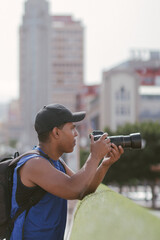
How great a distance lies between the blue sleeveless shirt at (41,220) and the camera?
335 centimetres

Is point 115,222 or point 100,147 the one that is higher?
point 100,147

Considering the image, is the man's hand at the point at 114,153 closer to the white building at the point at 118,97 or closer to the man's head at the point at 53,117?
the man's head at the point at 53,117

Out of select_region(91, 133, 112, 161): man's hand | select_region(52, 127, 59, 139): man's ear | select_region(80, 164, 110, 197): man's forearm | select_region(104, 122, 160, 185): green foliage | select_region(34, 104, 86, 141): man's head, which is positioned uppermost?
select_region(34, 104, 86, 141): man's head

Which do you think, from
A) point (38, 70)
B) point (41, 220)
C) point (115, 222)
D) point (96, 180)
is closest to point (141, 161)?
point (96, 180)

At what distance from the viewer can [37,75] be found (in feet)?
613

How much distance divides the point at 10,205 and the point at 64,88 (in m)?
194

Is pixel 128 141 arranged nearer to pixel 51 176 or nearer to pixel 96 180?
pixel 96 180

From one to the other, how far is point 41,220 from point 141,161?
52.9 meters

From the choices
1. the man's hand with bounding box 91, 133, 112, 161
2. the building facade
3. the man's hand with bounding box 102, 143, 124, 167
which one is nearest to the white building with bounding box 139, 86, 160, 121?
the building facade

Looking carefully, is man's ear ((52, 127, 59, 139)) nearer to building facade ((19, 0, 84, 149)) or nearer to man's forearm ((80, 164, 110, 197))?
man's forearm ((80, 164, 110, 197))

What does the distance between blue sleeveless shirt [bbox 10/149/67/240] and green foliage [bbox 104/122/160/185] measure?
51.6 metres

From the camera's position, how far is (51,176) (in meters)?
3.30

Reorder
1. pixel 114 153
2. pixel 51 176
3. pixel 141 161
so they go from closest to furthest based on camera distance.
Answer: pixel 51 176 < pixel 114 153 < pixel 141 161

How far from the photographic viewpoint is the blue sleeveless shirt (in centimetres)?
335
